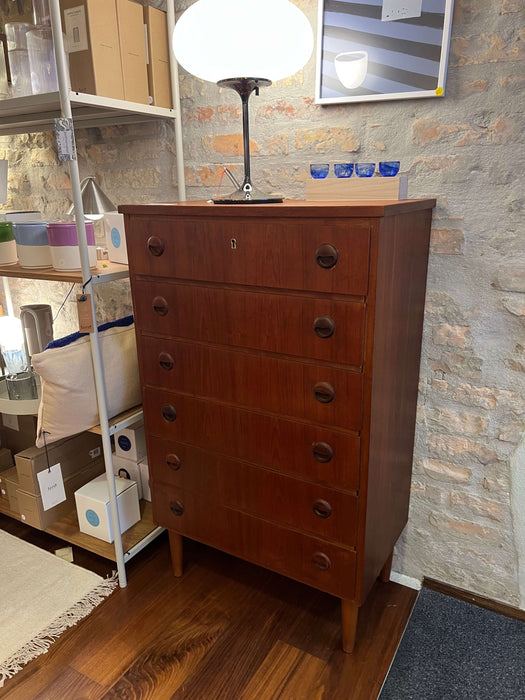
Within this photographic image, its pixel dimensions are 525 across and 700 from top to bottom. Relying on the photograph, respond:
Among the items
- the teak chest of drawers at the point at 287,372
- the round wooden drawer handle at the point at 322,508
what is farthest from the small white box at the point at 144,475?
the round wooden drawer handle at the point at 322,508

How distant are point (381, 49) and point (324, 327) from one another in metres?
0.83

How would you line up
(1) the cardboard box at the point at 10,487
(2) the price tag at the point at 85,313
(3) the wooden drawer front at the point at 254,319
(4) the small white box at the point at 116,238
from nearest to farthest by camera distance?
1. (3) the wooden drawer front at the point at 254,319
2. (2) the price tag at the point at 85,313
3. (4) the small white box at the point at 116,238
4. (1) the cardboard box at the point at 10,487

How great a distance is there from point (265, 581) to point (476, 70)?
5.61 ft

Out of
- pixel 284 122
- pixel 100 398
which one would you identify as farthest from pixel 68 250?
pixel 284 122

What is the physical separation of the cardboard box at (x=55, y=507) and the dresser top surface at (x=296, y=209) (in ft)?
3.76

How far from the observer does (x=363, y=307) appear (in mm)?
1209

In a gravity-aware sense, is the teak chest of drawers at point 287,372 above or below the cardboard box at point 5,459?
above

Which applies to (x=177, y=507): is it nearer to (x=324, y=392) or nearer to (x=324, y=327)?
(x=324, y=392)

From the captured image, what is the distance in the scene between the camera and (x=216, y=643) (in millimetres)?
1636

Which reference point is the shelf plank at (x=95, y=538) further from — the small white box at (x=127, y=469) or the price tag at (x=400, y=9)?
the price tag at (x=400, y=9)

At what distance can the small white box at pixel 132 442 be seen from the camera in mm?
2010

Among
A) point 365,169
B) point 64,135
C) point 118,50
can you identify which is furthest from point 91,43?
point 365,169

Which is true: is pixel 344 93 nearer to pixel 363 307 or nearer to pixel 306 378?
pixel 363 307

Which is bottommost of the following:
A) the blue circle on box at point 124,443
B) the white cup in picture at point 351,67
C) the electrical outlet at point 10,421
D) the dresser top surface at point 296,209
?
the electrical outlet at point 10,421
